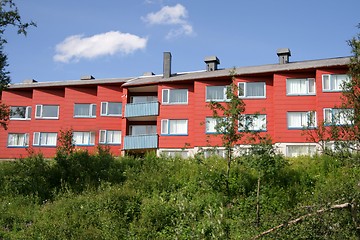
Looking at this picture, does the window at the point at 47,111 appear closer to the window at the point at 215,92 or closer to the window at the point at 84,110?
the window at the point at 84,110

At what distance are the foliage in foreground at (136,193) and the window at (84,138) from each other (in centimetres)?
2167

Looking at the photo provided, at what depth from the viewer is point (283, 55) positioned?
4300cm

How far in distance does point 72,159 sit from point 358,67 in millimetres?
18754

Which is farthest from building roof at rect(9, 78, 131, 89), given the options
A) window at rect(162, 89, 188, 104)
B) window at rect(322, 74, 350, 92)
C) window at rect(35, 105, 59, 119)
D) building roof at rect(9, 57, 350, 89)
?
window at rect(322, 74, 350, 92)

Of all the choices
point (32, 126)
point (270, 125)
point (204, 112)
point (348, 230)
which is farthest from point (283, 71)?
point (348, 230)

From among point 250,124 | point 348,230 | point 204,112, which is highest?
point 204,112

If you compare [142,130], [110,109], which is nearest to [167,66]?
[142,130]

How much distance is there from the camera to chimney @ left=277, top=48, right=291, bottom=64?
42684mm

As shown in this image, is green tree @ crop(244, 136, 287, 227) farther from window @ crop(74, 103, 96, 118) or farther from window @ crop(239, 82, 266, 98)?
window @ crop(74, 103, 96, 118)

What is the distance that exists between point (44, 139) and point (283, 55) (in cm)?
2663

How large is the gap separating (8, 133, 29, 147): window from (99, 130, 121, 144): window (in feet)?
29.3

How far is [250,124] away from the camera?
19.6m

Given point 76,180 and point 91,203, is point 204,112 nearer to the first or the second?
point 76,180

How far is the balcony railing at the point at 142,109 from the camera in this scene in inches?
1706
